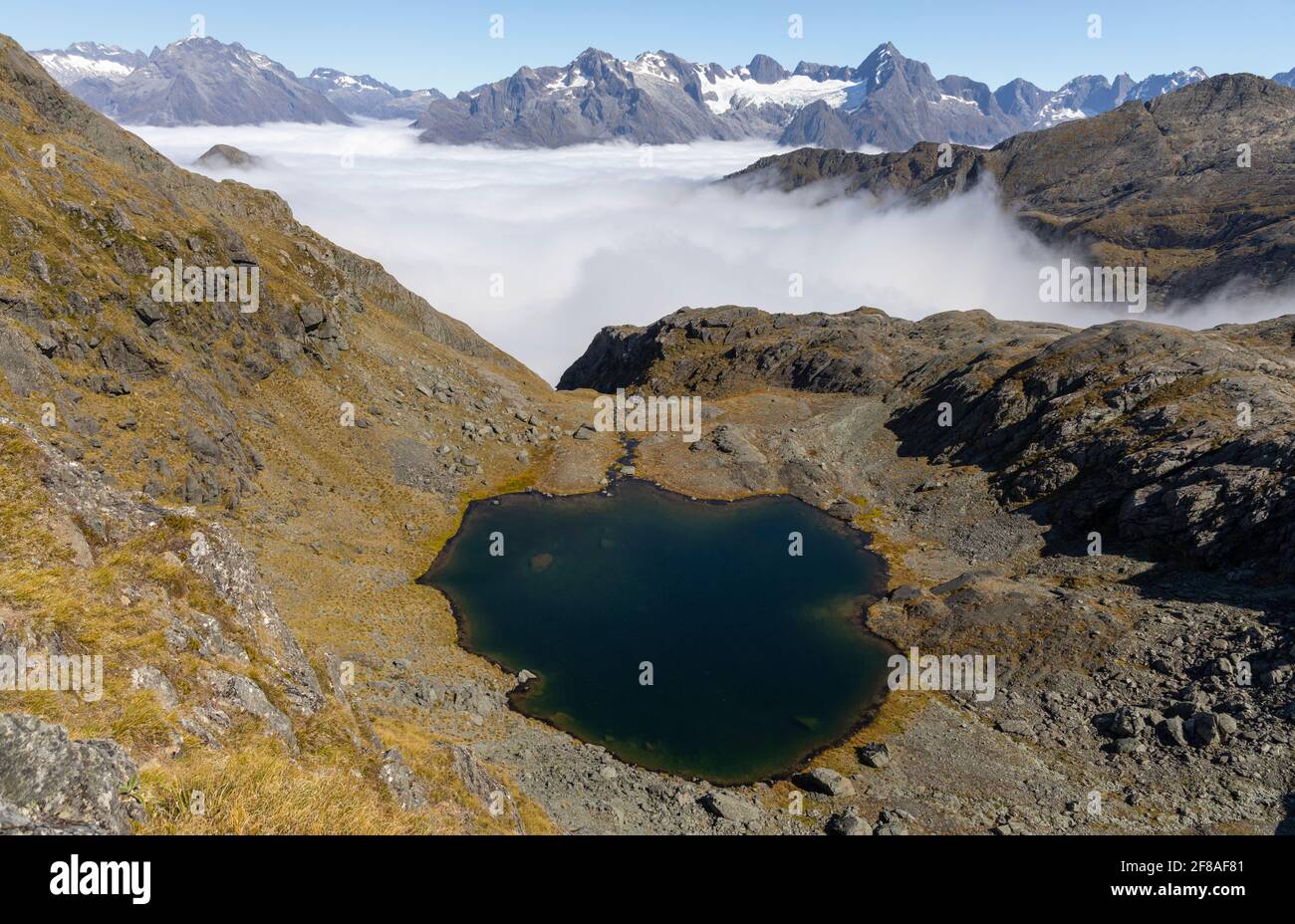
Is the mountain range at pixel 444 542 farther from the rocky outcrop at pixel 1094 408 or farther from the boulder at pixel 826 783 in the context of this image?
the rocky outcrop at pixel 1094 408

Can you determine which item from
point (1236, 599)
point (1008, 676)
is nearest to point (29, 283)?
point (1008, 676)

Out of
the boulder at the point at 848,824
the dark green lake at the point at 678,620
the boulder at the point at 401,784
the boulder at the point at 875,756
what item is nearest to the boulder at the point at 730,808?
the dark green lake at the point at 678,620

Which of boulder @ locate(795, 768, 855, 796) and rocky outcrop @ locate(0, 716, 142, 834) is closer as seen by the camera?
rocky outcrop @ locate(0, 716, 142, 834)

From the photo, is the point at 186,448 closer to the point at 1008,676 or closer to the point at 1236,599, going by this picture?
the point at 1008,676

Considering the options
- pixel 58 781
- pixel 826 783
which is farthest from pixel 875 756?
pixel 58 781

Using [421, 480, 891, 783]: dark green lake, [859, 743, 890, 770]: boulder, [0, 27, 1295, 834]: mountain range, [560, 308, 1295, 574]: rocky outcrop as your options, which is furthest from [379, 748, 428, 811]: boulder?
[560, 308, 1295, 574]: rocky outcrop

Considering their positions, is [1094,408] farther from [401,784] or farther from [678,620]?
[401,784]

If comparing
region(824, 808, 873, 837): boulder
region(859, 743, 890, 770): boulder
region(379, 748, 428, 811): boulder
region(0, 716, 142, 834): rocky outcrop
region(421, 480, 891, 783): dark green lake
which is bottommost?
region(824, 808, 873, 837): boulder

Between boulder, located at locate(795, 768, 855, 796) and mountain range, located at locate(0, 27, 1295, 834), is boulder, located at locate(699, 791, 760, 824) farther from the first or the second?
boulder, located at locate(795, 768, 855, 796)
